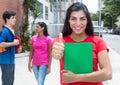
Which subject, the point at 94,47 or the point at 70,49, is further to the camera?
the point at 94,47

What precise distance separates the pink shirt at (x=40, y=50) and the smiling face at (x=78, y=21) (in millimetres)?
4573

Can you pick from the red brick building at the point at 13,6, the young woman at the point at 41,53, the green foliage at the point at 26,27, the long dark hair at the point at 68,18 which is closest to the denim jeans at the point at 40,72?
the young woman at the point at 41,53

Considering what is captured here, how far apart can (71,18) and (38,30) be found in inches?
182

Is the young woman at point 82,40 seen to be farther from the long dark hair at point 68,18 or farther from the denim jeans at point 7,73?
the denim jeans at point 7,73

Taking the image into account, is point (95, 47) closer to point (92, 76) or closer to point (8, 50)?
point (92, 76)

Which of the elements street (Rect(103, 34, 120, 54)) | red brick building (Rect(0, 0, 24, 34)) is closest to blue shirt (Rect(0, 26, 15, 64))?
red brick building (Rect(0, 0, 24, 34))

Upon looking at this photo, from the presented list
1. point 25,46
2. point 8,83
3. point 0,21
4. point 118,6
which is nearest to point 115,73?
point 8,83

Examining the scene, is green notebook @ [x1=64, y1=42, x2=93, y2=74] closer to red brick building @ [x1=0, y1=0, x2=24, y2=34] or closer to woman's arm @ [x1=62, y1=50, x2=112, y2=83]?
woman's arm @ [x1=62, y1=50, x2=112, y2=83]

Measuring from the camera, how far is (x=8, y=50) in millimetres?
6387

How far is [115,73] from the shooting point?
1315cm

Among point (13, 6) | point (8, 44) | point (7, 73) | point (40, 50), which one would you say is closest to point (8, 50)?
point (8, 44)

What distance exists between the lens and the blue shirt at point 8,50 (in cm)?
629

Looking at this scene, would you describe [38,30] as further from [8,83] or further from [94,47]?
[94,47]

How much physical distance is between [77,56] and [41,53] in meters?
4.85
